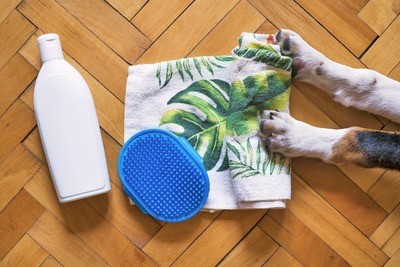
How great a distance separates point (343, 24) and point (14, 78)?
36.5 inches

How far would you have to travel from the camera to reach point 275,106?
1.31 m

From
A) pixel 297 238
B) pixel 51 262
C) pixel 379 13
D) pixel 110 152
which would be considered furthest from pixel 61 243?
pixel 379 13

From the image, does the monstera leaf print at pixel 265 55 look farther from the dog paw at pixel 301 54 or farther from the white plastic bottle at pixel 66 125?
the white plastic bottle at pixel 66 125

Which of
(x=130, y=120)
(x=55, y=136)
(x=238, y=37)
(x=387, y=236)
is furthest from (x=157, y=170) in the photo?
(x=387, y=236)

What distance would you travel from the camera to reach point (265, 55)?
50.2 inches

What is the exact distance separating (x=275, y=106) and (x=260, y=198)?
0.82 feet

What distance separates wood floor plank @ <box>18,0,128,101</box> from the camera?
52.6 inches

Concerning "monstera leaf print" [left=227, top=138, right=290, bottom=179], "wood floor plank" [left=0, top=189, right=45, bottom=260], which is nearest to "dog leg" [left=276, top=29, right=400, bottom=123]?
"monstera leaf print" [left=227, top=138, right=290, bottom=179]

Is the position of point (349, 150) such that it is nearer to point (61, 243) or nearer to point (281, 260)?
point (281, 260)

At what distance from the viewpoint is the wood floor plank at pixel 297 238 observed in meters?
1.38

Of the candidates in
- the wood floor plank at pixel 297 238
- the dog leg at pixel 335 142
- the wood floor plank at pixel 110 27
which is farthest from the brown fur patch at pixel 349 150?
the wood floor plank at pixel 110 27

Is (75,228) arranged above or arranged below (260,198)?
below

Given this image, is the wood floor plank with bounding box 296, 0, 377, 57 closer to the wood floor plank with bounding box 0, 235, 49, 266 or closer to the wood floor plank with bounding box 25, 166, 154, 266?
the wood floor plank with bounding box 25, 166, 154, 266

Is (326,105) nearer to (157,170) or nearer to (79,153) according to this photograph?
(157,170)
